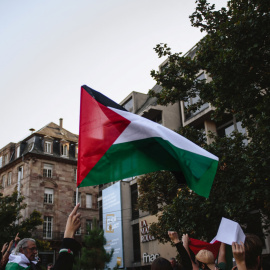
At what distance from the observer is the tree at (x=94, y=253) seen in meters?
18.2

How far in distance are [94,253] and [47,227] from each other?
69.0ft

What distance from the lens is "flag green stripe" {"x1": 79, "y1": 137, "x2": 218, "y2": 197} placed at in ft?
15.4

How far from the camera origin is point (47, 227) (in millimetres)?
37938

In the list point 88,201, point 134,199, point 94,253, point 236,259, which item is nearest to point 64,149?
point 88,201

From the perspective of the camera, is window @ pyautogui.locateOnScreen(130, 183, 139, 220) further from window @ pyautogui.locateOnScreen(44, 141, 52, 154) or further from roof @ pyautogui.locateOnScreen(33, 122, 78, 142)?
roof @ pyautogui.locateOnScreen(33, 122, 78, 142)

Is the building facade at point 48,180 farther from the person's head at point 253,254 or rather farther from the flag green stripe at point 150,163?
the person's head at point 253,254

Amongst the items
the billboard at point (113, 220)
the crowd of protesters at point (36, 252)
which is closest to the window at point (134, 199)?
the billboard at point (113, 220)

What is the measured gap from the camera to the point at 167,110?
3067cm

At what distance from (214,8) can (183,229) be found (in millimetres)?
8606

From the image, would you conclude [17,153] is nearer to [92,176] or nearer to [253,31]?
[253,31]

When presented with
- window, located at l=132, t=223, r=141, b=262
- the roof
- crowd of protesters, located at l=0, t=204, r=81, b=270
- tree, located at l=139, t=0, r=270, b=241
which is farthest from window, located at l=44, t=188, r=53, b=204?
crowd of protesters, located at l=0, t=204, r=81, b=270

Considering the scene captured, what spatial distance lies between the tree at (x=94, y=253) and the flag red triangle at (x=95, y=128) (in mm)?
14388

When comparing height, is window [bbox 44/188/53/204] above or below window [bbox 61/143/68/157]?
below

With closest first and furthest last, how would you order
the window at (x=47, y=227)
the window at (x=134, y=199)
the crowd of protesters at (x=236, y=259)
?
the crowd of protesters at (x=236, y=259) → the window at (x=134, y=199) → the window at (x=47, y=227)
